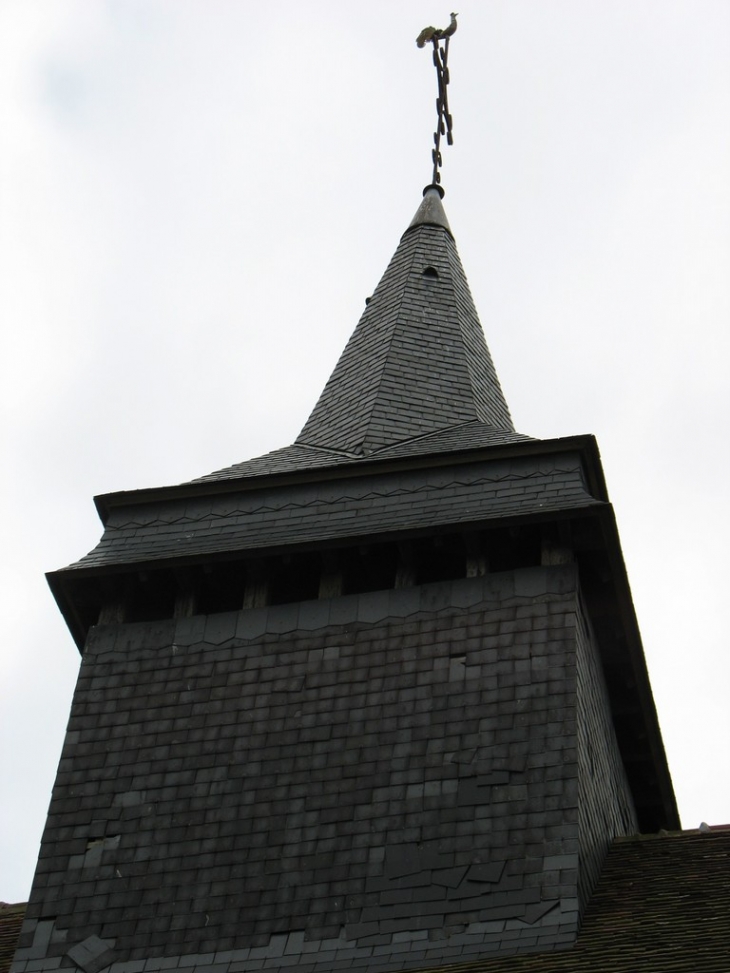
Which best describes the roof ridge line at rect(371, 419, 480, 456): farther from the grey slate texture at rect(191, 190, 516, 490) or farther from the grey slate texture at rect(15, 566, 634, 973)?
the grey slate texture at rect(15, 566, 634, 973)

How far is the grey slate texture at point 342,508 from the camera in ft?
64.0

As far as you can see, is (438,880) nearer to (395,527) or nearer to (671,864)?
(671,864)

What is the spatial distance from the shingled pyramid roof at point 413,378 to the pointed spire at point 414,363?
1 cm

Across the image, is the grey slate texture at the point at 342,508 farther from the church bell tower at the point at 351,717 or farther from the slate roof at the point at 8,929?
the slate roof at the point at 8,929

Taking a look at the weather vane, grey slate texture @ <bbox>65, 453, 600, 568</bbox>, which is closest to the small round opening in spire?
the weather vane

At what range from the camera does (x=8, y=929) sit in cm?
1962

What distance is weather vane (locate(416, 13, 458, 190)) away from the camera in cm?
2798

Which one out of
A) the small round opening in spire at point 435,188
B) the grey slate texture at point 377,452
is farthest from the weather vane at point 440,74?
the grey slate texture at point 377,452

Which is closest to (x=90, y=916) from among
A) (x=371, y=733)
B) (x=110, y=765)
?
(x=110, y=765)

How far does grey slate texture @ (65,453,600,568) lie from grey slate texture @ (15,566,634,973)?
728 mm

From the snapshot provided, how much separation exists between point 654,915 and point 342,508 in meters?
5.40

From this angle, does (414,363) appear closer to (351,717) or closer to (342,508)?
(342,508)

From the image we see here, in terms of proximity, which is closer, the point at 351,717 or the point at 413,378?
the point at 351,717

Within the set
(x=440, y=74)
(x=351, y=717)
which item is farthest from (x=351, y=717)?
(x=440, y=74)
